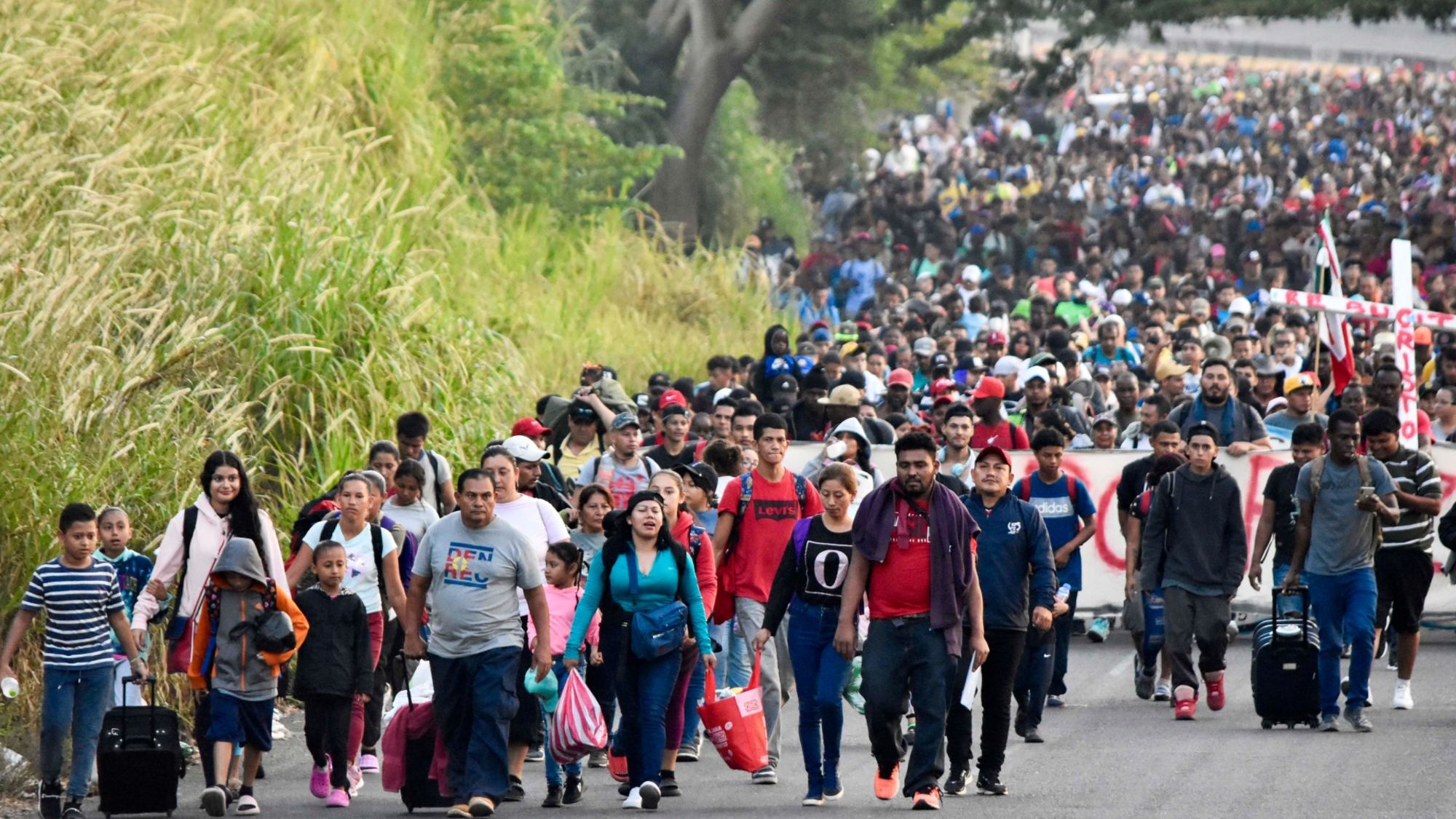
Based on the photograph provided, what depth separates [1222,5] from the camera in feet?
105

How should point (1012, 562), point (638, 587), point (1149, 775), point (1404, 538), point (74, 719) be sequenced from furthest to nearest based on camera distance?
point (1404, 538) → point (1012, 562) → point (1149, 775) → point (638, 587) → point (74, 719)

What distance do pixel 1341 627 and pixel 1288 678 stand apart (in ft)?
1.69

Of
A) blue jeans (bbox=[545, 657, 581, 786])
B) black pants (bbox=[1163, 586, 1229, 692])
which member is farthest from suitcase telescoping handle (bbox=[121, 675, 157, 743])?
black pants (bbox=[1163, 586, 1229, 692])

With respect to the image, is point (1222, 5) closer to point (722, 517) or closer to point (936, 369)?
point (936, 369)

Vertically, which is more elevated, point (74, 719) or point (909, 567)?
point (909, 567)

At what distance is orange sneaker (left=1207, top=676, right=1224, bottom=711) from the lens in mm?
14234

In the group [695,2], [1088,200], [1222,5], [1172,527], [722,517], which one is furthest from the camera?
[1088,200]

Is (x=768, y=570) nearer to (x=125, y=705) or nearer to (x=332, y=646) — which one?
(x=332, y=646)

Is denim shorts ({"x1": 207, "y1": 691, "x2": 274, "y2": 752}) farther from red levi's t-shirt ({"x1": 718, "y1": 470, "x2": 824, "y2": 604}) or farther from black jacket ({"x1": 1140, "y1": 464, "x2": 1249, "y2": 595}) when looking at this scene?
black jacket ({"x1": 1140, "y1": 464, "x2": 1249, "y2": 595})

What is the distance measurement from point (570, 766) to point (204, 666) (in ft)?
5.83

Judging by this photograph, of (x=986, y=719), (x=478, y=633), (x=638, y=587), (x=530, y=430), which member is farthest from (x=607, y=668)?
(x=530, y=430)

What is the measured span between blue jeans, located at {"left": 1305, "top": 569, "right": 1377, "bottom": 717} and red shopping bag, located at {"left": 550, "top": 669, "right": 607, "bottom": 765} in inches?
185

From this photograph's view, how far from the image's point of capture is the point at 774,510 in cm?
1250

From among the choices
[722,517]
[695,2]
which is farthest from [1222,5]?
[722,517]
